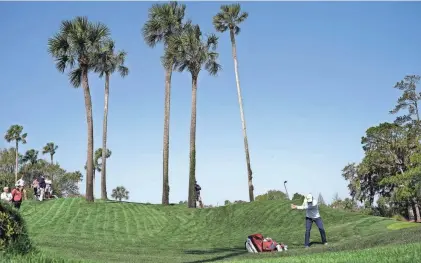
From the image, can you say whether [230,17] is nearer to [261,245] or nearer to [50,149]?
[261,245]

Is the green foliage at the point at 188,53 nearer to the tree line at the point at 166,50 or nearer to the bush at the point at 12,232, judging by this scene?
the tree line at the point at 166,50

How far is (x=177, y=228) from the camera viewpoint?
97.2 ft

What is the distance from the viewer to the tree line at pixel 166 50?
37.8 m

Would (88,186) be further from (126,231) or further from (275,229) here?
(275,229)

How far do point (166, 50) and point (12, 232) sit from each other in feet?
108

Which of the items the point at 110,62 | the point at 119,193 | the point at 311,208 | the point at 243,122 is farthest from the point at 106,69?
the point at 119,193

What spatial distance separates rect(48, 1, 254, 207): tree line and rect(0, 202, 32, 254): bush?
25.8 meters

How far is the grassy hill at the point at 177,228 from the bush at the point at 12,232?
189 inches

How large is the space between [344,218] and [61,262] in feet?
68.0

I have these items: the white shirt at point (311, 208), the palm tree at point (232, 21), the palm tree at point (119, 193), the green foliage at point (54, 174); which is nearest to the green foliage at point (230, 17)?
the palm tree at point (232, 21)

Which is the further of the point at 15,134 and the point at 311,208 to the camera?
the point at 15,134

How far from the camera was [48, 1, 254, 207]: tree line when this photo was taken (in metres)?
37.8

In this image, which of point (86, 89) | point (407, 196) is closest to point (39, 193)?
point (86, 89)

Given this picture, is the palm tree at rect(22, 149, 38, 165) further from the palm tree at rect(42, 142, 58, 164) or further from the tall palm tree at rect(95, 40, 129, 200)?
the tall palm tree at rect(95, 40, 129, 200)
